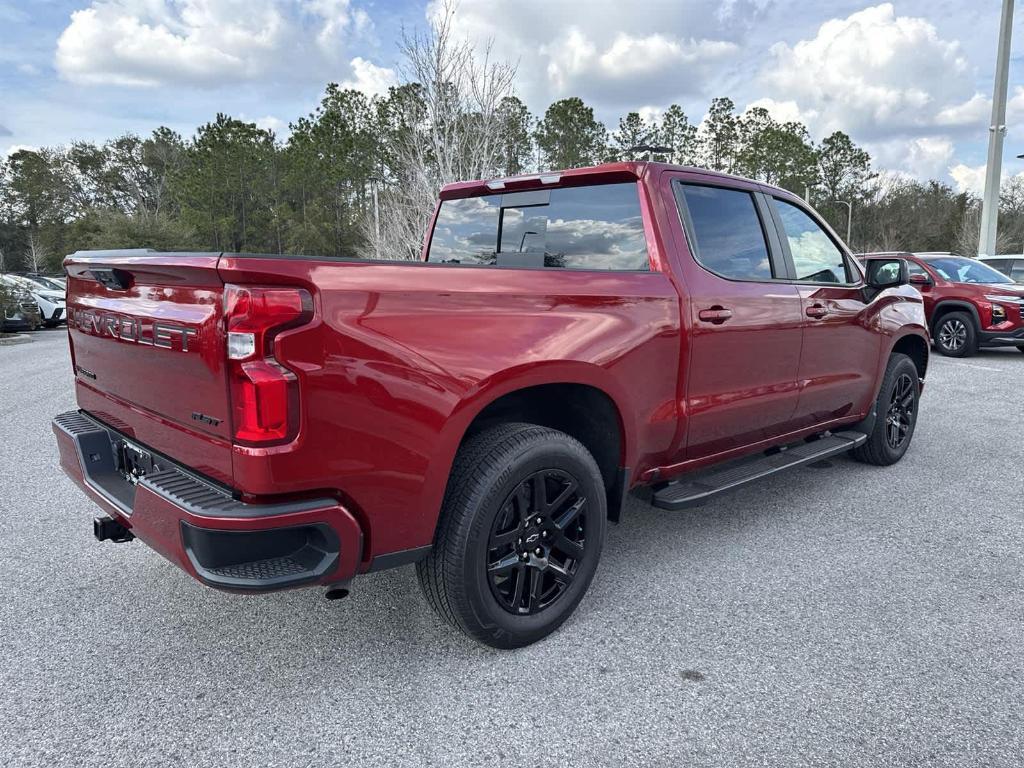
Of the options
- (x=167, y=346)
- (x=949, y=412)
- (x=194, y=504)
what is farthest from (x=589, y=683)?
(x=949, y=412)

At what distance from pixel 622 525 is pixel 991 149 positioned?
1985cm

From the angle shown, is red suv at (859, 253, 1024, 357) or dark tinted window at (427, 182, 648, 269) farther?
red suv at (859, 253, 1024, 357)

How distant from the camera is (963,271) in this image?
36.7ft

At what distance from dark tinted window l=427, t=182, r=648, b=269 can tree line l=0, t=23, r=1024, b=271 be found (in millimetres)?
13534

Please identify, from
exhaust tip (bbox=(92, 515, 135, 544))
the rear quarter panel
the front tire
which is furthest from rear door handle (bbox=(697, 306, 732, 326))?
exhaust tip (bbox=(92, 515, 135, 544))

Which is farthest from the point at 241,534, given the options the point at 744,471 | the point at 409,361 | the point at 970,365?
the point at 970,365

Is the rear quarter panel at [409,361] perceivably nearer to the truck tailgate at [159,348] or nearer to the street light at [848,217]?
the truck tailgate at [159,348]

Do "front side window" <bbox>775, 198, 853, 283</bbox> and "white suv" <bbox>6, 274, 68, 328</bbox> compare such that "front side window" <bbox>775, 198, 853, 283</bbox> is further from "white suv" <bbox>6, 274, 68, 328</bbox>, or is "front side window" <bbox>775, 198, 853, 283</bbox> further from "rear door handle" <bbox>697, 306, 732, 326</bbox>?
"white suv" <bbox>6, 274, 68, 328</bbox>

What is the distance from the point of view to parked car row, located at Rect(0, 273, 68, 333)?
16.4 metres

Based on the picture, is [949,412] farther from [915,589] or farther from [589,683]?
[589,683]

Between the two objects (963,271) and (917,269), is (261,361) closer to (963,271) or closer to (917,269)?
(917,269)

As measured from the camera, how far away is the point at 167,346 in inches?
86.4

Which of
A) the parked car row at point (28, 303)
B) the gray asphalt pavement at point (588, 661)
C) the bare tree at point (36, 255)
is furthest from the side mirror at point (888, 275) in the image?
the bare tree at point (36, 255)

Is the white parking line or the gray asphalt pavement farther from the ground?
the white parking line
